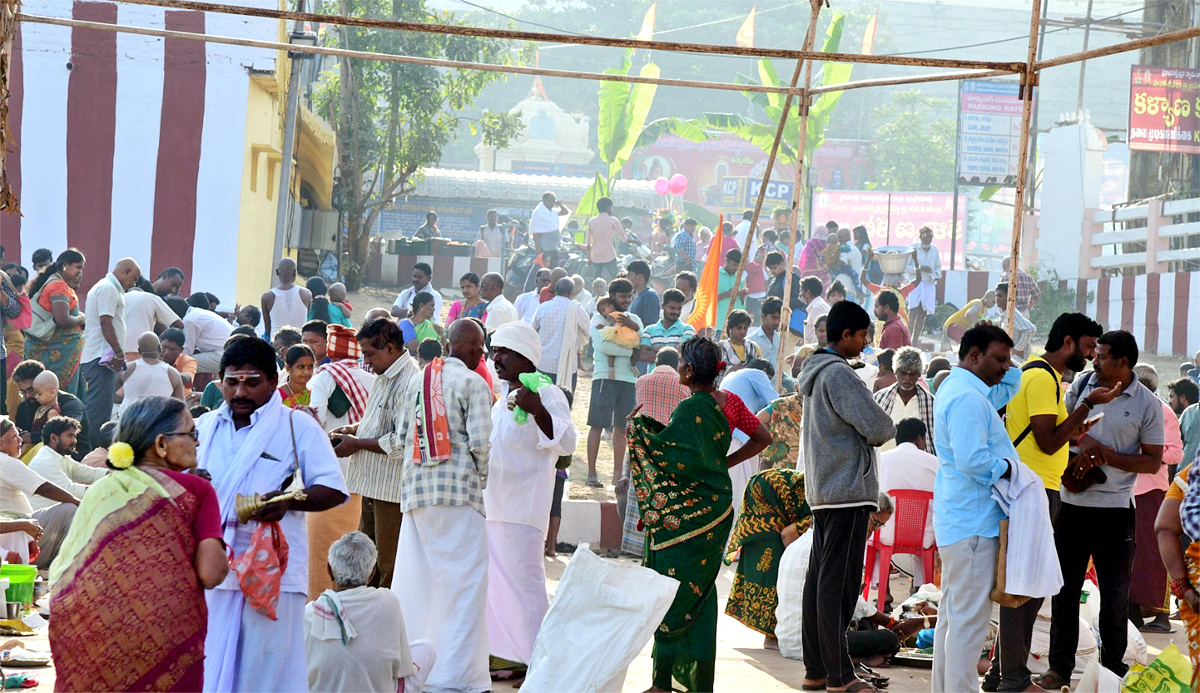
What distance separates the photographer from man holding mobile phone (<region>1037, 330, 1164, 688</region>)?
20.9ft

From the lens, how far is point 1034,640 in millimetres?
6816

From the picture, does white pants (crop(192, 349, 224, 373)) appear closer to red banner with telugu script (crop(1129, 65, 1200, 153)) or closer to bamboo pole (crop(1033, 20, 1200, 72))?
bamboo pole (crop(1033, 20, 1200, 72))

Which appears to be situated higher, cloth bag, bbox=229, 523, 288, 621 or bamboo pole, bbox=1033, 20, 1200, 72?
bamboo pole, bbox=1033, 20, 1200, 72

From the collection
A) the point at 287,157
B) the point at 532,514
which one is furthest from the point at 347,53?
the point at 287,157

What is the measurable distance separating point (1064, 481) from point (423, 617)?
313 centimetres

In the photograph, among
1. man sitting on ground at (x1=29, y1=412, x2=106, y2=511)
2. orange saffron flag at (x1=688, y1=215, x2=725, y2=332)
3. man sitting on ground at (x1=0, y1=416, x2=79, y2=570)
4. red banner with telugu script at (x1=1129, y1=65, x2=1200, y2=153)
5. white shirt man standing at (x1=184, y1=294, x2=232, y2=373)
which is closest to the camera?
man sitting on ground at (x1=0, y1=416, x2=79, y2=570)

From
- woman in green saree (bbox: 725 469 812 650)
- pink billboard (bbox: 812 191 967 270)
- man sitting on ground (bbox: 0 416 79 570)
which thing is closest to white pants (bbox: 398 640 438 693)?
woman in green saree (bbox: 725 469 812 650)

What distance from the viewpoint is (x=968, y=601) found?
5609mm

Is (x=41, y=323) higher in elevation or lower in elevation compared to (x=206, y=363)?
higher

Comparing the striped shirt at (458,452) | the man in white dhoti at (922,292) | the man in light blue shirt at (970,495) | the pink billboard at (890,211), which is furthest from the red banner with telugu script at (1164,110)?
the pink billboard at (890,211)

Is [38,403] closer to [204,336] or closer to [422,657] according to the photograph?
[204,336]

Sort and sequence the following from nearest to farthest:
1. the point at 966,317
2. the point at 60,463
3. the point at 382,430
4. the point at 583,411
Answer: the point at 382,430
the point at 60,463
the point at 583,411
the point at 966,317

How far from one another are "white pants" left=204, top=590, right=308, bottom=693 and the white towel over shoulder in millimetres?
2884

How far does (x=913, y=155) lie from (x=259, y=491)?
2154 inches
